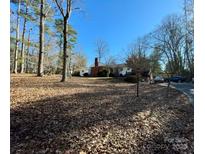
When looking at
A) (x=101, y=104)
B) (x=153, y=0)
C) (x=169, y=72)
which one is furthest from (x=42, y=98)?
(x=169, y=72)

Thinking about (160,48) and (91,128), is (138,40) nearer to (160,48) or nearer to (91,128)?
(160,48)

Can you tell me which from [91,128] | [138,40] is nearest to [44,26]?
[138,40]

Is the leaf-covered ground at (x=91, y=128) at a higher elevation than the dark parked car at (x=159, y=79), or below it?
below

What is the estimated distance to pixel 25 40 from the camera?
15992mm

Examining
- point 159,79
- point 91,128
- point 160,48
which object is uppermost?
point 160,48

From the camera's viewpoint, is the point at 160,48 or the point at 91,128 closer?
the point at 91,128

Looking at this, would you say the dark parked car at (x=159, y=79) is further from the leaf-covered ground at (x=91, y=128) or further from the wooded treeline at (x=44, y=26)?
the leaf-covered ground at (x=91, y=128)

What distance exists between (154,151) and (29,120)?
6.88 feet

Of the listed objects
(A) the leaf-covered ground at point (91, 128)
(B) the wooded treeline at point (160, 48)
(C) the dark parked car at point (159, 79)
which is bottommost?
(A) the leaf-covered ground at point (91, 128)

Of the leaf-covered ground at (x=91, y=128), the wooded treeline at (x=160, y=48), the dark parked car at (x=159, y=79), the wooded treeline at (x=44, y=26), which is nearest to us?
the leaf-covered ground at (x=91, y=128)

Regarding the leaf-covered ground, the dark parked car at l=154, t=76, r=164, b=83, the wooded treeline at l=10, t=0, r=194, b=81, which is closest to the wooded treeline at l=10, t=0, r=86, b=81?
the wooded treeline at l=10, t=0, r=194, b=81

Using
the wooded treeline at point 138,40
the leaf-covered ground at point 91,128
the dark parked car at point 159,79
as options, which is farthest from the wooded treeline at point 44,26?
the dark parked car at point 159,79

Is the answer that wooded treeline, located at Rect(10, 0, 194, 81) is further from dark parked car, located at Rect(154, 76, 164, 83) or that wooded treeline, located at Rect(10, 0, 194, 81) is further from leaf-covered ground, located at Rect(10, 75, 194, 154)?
leaf-covered ground, located at Rect(10, 75, 194, 154)
